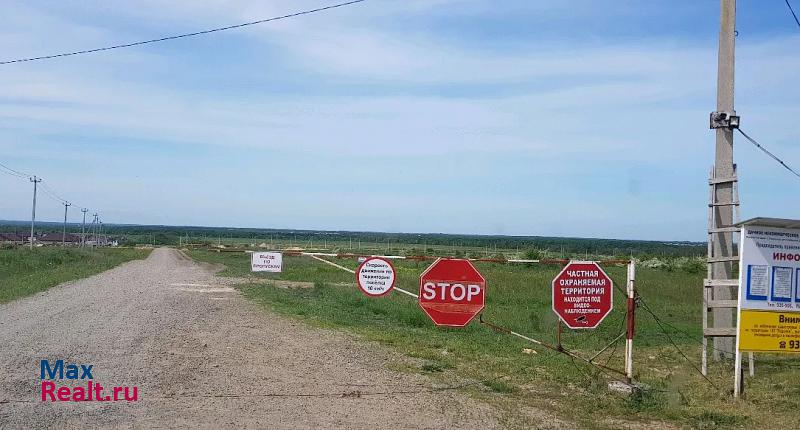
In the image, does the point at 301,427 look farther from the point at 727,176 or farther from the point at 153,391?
the point at 727,176

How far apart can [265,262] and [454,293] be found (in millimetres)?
3011

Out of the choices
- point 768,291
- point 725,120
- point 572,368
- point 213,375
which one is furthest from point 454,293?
point 725,120

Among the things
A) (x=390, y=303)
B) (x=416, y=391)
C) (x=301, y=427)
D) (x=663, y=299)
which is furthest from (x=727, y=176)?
(x=663, y=299)

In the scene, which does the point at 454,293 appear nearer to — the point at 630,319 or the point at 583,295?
the point at 583,295

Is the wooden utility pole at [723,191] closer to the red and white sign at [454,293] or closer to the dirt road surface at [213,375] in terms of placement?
the red and white sign at [454,293]

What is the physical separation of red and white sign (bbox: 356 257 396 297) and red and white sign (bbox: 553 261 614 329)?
2195 mm

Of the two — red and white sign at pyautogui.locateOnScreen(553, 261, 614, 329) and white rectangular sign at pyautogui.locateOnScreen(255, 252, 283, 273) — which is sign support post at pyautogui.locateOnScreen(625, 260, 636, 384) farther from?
white rectangular sign at pyautogui.locateOnScreen(255, 252, 283, 273)

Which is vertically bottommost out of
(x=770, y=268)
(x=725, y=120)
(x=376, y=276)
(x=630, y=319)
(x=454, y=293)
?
(x=630, y=319)

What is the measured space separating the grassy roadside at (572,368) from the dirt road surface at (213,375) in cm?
88

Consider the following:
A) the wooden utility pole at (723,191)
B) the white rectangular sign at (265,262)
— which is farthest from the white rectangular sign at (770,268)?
the white rectangular sign at (265,262)

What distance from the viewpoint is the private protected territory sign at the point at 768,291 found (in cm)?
991

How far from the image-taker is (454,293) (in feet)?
33.1

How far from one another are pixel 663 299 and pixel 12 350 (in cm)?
2399

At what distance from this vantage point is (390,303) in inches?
902
